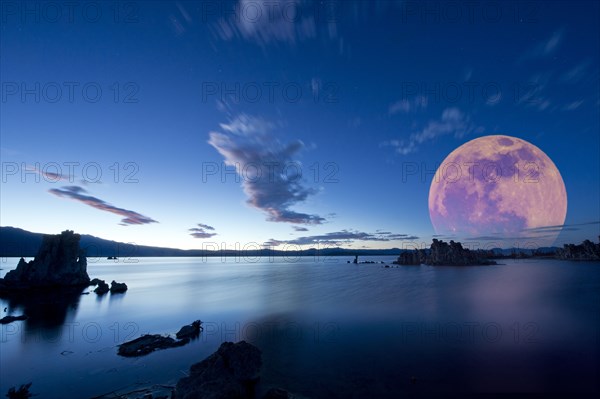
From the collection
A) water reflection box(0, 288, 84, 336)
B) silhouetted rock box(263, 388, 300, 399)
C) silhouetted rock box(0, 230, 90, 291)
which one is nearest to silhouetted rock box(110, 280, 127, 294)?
water reflection box(0, 288, 84, 336)

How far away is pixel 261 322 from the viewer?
119ft

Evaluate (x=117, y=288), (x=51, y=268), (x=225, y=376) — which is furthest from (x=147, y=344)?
(x=51, y=268)

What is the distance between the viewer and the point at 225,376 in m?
15.4

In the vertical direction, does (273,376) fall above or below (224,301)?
above

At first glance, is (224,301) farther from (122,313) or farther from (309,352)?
(309,352)

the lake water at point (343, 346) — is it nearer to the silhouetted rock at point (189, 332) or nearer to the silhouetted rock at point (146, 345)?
the silhouetted rock at point (146, 345)

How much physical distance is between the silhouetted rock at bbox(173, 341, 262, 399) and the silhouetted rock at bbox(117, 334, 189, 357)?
11.0 meters

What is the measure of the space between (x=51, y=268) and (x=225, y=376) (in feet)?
269

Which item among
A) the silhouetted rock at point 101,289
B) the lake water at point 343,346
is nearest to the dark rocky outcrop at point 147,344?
the lake water at point 343,346

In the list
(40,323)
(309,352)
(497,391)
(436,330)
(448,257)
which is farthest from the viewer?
(448,257)

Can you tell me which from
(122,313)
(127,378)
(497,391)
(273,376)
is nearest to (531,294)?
(497,391)

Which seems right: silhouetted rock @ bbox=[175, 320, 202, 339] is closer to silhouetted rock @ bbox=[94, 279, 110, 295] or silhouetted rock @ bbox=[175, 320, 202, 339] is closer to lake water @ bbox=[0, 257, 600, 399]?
lake water @ bbox=[0, 257, 600, 399]

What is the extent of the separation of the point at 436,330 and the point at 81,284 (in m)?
94.0

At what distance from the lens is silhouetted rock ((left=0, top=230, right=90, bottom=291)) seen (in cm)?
6341
